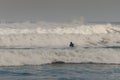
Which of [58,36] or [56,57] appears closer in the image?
[56,57]

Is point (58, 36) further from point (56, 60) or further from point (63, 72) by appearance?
point (63, 72)

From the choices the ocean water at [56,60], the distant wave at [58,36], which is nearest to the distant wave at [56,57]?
the ocean water at [56,60]

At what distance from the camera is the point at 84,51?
2006cm

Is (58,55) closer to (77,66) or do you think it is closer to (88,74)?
(77,66)

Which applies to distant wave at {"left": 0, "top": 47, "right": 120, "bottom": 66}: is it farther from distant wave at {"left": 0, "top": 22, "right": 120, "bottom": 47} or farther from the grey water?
distant wave at {"left": 0, "top": 22, "right": 120, "bottom": 47}

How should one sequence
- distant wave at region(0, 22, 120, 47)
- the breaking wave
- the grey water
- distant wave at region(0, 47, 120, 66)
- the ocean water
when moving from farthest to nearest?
distant wave at region(0, 22, 120, 47) → the breaking wave → distant wave at region(0, 47, 120, 66) → the ocean water → the grey water

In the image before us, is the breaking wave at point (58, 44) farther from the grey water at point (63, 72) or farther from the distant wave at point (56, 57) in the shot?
the grey water at point (63, 72)


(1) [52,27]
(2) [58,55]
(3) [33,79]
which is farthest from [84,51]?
(1) [52,27]

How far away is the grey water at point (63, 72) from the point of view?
1418 centimetres

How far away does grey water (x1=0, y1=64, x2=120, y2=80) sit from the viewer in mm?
14181

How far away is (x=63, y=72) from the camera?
50.9ft

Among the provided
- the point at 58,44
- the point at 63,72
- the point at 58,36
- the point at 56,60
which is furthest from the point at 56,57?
the point at 58,36

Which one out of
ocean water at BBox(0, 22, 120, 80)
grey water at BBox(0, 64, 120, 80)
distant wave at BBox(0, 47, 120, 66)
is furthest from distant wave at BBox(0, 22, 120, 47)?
grey water at BBox(0, 64, 120, 80)

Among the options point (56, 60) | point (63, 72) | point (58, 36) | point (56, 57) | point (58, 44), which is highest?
point (58, 36)
